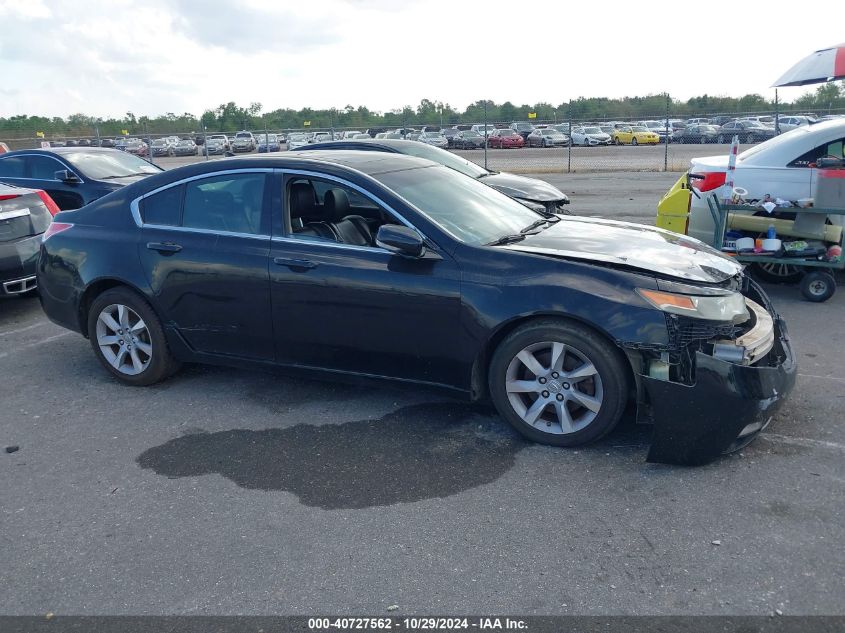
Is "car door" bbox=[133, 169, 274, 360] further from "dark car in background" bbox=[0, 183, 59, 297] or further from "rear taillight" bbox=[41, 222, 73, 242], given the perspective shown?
"dark car in background" bbox=[0, 183, 59, 297]

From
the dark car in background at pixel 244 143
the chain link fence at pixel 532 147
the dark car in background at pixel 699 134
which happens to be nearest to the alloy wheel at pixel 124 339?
the chain link fence at pixel 532 147

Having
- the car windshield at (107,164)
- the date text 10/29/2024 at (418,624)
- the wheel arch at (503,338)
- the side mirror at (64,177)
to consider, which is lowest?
the date text 10/29/2024 at (418,624)

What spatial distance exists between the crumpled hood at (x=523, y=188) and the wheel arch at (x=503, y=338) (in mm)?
5436

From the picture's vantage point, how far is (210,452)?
14.0ft

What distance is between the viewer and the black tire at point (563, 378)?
12.7 ft

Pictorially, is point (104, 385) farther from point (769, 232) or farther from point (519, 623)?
point (769, 232)

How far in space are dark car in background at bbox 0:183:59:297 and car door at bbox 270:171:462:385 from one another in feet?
12.2

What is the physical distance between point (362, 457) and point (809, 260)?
17.3 feet

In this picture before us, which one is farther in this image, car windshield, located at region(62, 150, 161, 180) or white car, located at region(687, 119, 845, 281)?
car windshield, located at region(62, 150, 161, 180)

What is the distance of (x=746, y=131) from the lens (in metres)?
36.1

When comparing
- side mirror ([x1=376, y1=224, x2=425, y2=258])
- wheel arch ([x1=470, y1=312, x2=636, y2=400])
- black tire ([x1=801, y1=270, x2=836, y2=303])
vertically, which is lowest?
black tire ([x1=801, y1=270, x2=836, y2=303])

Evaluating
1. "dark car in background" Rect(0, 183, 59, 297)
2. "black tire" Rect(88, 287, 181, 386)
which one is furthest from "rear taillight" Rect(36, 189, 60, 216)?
"black tire" Rect(88, 287, 181, 386)

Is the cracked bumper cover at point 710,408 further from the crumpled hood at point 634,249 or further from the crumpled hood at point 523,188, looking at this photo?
the crumpled hood at point 523,188

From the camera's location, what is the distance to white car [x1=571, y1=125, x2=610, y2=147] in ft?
140
